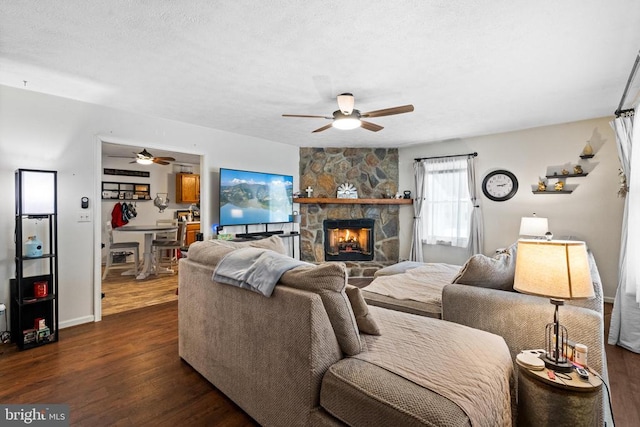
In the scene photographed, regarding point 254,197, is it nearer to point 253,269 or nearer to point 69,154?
point 69,154

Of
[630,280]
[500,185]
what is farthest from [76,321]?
[500,185]

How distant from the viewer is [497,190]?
4.82 m

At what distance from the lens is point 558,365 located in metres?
1.46

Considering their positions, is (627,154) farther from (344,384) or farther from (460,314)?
(344,384)

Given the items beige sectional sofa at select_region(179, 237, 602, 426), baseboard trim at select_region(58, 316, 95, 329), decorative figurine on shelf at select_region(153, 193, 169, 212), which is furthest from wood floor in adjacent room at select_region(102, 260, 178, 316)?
beige sectional sofa at select_region(179, 237, 602, 426)

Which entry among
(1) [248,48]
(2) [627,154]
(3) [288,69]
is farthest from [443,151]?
(1) [248,48]

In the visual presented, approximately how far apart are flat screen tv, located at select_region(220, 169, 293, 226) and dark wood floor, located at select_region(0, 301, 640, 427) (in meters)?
2.01

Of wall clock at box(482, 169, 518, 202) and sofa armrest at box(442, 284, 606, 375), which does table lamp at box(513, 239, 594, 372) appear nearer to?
sofa armrest at box(442, 284, 606, 375)

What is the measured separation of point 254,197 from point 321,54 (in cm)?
296

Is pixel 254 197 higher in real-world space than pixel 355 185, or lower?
lower

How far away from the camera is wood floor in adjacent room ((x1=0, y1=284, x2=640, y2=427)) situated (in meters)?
1.85

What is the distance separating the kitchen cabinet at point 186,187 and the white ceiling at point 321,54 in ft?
13.5

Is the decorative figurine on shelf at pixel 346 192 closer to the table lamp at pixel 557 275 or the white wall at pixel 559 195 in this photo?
the white wall at pixel 559 195

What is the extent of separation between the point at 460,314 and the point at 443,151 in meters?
3.82
